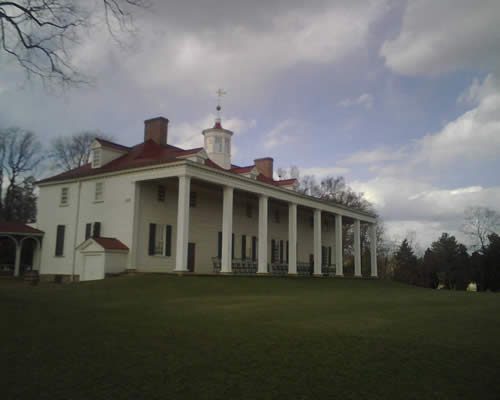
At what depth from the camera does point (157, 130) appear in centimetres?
3177

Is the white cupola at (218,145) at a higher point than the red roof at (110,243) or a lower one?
higher

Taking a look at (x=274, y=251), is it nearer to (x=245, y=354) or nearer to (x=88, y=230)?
(x=88, y=230)

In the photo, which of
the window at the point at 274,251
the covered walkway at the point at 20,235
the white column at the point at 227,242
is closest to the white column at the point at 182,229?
the white column at the point at 227,242

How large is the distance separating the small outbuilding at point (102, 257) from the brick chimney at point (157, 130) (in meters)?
9.49

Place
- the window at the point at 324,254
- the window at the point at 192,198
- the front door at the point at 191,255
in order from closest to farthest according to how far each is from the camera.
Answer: the front door at the point at 191,255
the window at the point at 192,198
the window at the point at 324,254

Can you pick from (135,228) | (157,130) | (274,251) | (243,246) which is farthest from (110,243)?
(274,251)

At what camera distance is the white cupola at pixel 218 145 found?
1353 inches

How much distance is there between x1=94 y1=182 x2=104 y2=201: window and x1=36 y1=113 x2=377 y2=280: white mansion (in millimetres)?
68

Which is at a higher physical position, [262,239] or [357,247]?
[357,247]

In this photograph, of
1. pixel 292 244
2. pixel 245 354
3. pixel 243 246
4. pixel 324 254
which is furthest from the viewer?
pixel 324 254

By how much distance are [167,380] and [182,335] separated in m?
2.40

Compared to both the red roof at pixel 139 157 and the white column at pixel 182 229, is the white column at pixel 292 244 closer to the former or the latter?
the red roof at pixel 139 157

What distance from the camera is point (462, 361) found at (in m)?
6.85

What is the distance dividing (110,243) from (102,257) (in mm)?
1004
